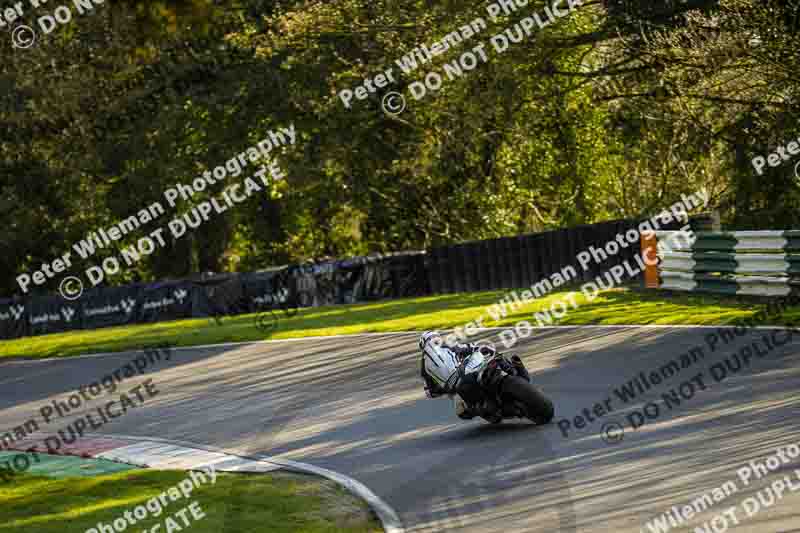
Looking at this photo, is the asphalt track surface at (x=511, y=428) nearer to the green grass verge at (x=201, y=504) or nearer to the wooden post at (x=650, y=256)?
the green grass verge at (x=201, y=504)

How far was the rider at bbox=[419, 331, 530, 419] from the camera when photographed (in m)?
12.2

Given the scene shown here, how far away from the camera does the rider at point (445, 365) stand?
39.9 feet

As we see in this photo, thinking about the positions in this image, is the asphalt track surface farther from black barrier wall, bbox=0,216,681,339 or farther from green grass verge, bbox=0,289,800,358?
black barrier wall, bbox=0,216,681,339

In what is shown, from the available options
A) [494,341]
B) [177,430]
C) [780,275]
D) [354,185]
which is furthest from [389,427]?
[354,185]

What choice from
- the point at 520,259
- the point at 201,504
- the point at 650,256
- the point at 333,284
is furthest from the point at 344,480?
the point at 333,284

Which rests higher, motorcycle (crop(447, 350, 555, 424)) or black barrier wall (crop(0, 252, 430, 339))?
black barrier wall (crop(0, 252, 430, 339))

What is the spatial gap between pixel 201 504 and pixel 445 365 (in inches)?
123

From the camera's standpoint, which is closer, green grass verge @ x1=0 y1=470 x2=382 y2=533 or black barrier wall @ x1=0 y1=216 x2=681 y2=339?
green grass verge @ x1=0 y1=470 x2=382 y2=533

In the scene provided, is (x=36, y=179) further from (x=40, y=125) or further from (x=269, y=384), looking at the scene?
(x=269, y=384)

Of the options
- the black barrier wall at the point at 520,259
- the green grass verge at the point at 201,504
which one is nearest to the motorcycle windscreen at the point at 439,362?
the green grass verge at the point at 201,504

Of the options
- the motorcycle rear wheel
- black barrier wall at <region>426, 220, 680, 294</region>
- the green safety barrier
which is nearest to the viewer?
the motorcycle rear wheel

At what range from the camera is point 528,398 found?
11805mm

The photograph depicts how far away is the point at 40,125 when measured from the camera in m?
41.5

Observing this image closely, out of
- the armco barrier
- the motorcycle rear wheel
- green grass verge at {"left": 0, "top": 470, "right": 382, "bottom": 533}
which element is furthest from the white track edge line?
the armco barrier
